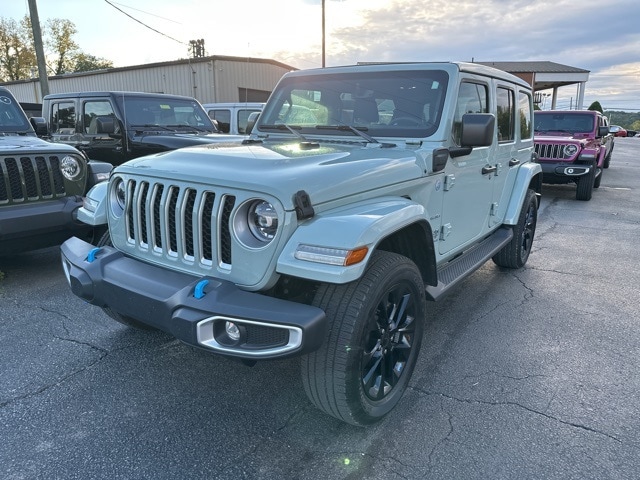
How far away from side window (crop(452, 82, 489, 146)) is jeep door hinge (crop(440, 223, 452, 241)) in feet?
1.86

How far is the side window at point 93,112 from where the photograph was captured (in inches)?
296

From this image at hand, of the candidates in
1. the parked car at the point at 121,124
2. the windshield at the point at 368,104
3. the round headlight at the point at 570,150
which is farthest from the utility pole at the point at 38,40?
the round headlight at the point at 570,150

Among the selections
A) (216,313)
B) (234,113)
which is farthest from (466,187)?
(234,113)

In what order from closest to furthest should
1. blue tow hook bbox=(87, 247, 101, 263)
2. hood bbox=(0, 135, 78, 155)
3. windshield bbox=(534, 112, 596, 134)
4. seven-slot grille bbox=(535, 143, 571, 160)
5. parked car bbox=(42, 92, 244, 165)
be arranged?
blue tow hook bbox=(87, 247, 101, 263) < hood bbox=(0, 135, 78, 155) < parked car bbox=(42, 92, 244, 165) < seven-slot grille bbox=(535, 143, 571, 160) < windshield bbox=(534, 112, 596, 134)

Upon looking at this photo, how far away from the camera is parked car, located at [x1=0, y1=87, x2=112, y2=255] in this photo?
416 centimetres

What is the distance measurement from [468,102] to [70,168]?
3682 mm

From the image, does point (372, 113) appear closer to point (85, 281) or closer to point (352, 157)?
point (352, 157)

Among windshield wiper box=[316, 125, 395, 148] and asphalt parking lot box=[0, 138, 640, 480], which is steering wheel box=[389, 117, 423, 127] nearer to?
windshield wiper box=[316, 125, 395, 148]

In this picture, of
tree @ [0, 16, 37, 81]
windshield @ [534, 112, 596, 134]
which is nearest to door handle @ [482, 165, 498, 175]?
windshield @ [534, 112, 596, 134]

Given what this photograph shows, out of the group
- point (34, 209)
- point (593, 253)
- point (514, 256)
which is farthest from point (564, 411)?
point (34, 209)

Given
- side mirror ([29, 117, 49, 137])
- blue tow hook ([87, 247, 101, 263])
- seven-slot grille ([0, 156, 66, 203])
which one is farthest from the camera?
side mirror ([29, 117, 49, 137])

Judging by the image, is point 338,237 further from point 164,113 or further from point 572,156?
point 572,156

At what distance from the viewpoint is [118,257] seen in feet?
8.55

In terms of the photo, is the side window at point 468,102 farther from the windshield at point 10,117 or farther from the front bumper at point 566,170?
the front bumper at point 566,170
